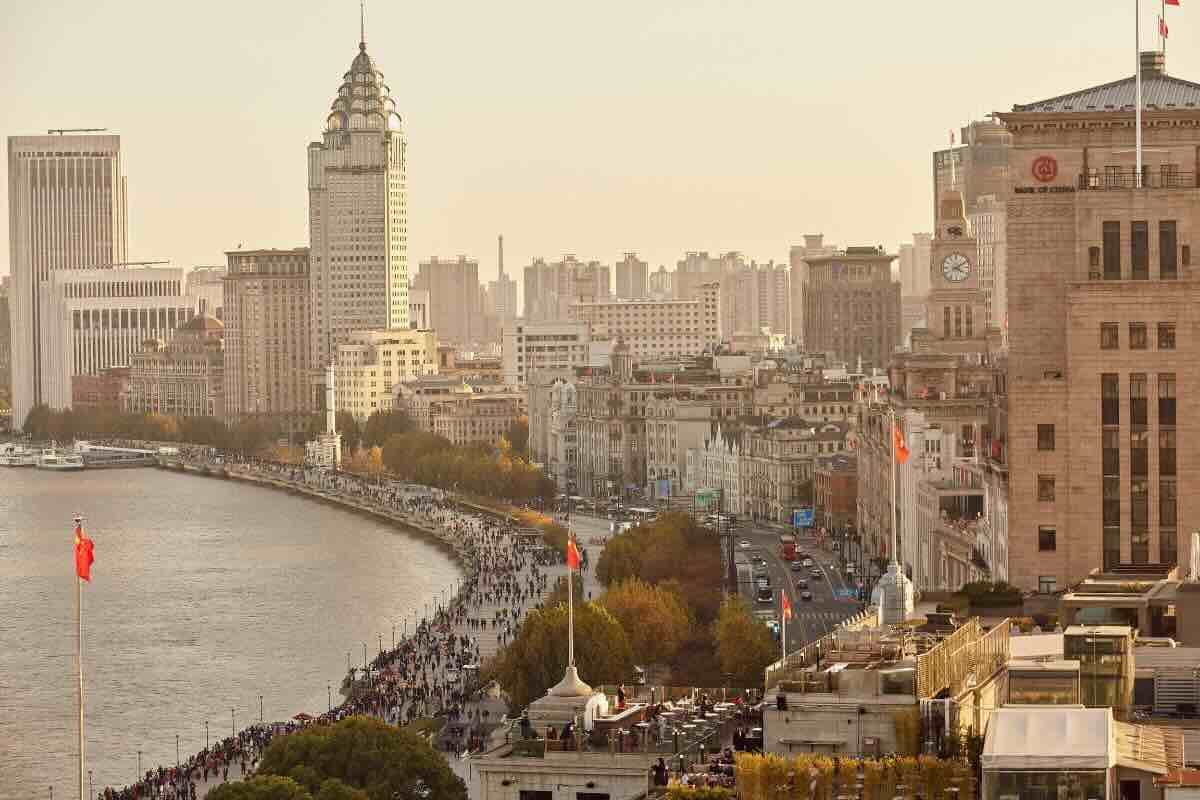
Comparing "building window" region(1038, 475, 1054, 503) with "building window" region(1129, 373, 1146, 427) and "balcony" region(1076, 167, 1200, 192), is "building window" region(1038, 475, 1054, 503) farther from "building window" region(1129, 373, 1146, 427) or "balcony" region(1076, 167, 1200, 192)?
"balcony" region(1076, 167, 1200, 192)

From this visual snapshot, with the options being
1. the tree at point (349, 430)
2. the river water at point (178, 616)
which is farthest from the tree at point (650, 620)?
the tree at point (349, 430)

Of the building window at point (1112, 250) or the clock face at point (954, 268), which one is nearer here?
the building window at point (1112, 250)

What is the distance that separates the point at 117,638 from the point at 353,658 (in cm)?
811

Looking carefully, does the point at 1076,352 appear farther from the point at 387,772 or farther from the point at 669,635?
the point at 669,635

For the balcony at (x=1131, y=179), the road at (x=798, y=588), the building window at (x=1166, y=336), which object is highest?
Result: the balcony at (x=1131, y=179)

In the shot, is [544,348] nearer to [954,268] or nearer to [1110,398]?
[954,268]

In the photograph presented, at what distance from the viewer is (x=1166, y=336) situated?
146 feet

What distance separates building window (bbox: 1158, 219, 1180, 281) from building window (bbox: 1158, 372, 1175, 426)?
4.82 ft

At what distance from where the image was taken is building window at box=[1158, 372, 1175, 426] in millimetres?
44688

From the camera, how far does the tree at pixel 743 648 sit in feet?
172

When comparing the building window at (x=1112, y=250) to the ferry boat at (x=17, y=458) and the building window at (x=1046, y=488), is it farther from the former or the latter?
the ferry boat at (x=17, y=458)

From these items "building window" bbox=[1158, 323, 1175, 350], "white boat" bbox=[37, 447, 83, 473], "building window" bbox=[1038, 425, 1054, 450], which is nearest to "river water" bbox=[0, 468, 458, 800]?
"building window" bbox=[1038, 425, 1054, 450]

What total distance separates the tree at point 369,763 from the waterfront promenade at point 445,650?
5.79 m

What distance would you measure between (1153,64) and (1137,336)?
5.85m
